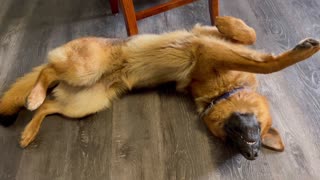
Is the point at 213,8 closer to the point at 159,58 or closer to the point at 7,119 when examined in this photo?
the point at 159,58

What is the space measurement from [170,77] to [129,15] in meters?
0.50

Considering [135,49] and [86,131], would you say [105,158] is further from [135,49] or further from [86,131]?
[135,49]

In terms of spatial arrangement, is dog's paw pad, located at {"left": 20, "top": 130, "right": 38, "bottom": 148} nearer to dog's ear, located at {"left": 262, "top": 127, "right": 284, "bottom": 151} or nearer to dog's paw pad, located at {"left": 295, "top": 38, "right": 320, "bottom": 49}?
dog's ear, located at {"left": 262, "top": 127, "right": 284, "bottom": 151}

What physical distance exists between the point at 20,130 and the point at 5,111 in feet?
0.41

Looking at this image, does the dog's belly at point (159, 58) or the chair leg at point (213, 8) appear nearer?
the dog's belly at point (159, 58)

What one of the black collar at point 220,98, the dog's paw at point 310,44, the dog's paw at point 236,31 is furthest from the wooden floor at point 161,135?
the dog's paw at point 310,44

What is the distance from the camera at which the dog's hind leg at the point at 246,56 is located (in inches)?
58.1

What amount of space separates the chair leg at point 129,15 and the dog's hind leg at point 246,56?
21.7 inches

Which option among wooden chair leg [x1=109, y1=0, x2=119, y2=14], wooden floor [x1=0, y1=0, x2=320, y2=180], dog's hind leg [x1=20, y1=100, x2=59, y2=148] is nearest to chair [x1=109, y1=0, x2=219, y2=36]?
wooden floor [x1=0, y1=0, x2=320, y2=180]

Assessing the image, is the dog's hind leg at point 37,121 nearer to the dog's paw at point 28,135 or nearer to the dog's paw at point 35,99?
the dog's paw at point 28,135

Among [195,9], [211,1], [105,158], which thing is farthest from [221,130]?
[195,9]

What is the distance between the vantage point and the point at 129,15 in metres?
2.10

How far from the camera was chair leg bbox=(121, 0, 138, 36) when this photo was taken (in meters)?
2.06

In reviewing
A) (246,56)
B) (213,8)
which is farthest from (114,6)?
(246,56)
